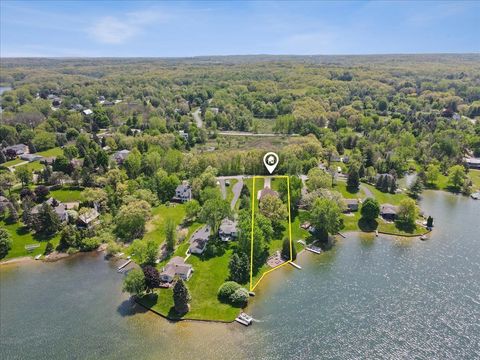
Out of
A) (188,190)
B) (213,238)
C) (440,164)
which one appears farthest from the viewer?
(440,164)

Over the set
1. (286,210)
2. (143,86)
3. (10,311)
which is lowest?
(10,311)

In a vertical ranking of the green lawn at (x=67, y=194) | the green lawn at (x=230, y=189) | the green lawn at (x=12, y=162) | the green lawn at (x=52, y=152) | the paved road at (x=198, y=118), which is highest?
the paved road at (x=198, y=118)

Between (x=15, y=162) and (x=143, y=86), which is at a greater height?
(x=143, y=86)

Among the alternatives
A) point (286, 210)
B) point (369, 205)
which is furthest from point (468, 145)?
point (286, 210)

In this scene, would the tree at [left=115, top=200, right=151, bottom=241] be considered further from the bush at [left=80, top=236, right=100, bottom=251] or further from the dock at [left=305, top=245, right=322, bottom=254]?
the dock at [left=305, top=245, right=322, bottom=254]

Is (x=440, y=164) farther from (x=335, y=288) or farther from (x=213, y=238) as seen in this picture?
(x=213, y=238)

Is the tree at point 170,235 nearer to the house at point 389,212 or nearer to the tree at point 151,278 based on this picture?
the tree at point 151,278

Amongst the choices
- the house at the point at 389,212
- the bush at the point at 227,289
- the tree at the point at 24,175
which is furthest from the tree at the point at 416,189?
the tree at the point at 24,175

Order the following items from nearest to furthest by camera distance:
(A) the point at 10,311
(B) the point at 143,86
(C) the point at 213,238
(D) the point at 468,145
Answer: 1. (A) the point at 10,311
2. (C) the point at 213,238
3. (D) the point at 468,145
4. (B) the point at 143,86
